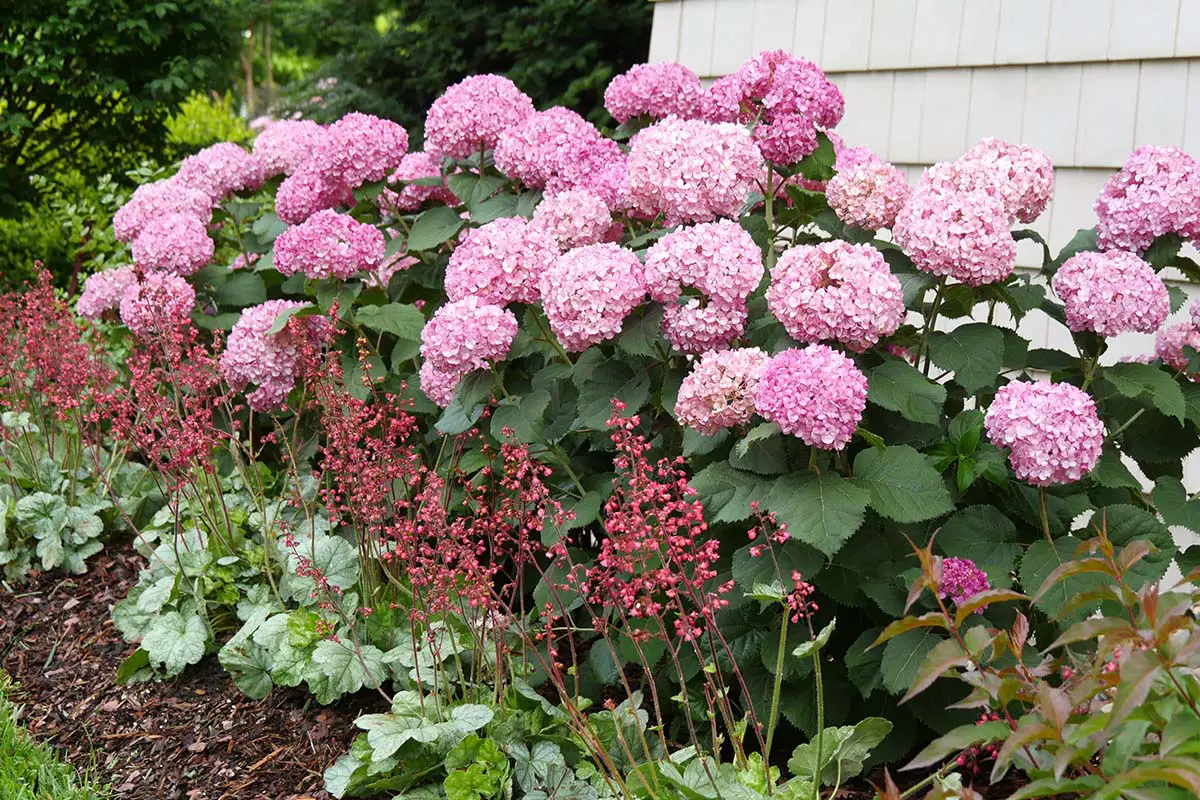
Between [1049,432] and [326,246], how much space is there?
1.93 m

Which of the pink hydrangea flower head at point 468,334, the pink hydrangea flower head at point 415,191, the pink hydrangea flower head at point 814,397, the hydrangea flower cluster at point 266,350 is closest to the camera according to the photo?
the pink hydrangea flower head at point 814,397

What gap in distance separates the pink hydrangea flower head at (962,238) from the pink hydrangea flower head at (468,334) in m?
0.84

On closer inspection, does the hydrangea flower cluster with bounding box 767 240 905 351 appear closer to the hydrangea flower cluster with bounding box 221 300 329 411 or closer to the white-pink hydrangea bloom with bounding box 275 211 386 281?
the white-pink hydrangea bloom with bounding box 275 211 386 281

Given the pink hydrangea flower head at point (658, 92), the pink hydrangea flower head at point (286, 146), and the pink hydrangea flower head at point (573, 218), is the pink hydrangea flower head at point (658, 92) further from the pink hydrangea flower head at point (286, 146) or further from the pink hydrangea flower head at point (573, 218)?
the pink hydrangea flower head at point (286, 146)

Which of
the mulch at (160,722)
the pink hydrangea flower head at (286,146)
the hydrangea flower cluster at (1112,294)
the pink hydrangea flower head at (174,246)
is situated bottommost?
the mulch at (160,722)

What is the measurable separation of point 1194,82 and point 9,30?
16.6 ft

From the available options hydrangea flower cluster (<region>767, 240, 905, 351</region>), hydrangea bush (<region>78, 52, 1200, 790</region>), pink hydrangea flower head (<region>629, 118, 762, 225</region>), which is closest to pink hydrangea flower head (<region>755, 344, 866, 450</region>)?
hydrangea bush (<region>78, 52, 1200, 790</region>)

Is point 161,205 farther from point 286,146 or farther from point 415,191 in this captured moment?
point 415,191

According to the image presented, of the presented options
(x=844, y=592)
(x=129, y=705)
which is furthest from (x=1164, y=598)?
(x=129, y=705)

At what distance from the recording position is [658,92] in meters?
3.15

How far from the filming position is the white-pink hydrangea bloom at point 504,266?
2570 mm

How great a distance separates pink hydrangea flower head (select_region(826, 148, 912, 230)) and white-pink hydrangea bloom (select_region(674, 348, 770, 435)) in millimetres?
560

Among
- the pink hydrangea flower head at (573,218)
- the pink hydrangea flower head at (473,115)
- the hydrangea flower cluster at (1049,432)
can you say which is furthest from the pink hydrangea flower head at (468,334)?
the hydrangea flower cluster at (1049,432)

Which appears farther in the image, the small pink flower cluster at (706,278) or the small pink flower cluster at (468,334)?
the small pink flower cluster at (468,334)
